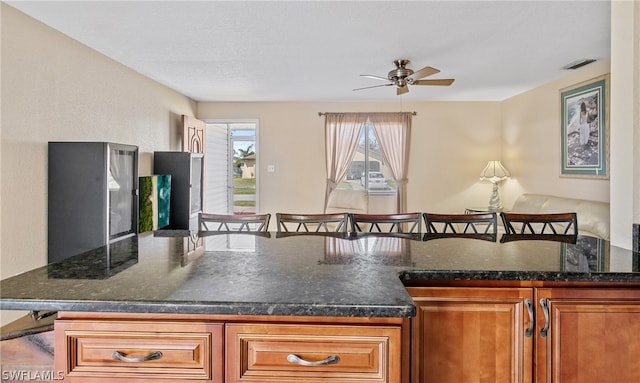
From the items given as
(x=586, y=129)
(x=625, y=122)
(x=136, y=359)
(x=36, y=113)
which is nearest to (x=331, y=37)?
(x=625, y=122)

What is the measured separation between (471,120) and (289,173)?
306 cm

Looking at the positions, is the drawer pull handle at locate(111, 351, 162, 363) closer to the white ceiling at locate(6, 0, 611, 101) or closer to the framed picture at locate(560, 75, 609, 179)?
the white ceiling at locate(6, 0, 611, 101)

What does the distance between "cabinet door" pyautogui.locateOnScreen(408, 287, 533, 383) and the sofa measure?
2.78 m

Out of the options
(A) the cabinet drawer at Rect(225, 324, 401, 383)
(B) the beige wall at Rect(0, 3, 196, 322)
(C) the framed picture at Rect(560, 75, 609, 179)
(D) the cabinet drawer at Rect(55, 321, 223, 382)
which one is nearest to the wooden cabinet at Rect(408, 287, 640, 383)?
(A) the cabinet drawer at Rect(225, 324, 401, 383)

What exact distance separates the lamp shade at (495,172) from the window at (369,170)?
1414mm

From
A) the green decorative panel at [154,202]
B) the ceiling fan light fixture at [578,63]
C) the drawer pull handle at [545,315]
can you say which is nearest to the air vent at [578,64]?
the ceiling fan light fixture at [578,63]

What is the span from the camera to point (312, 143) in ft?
20.7

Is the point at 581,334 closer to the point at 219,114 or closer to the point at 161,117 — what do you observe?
the point at 161,117

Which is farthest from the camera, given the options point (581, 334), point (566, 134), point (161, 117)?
→ point (161, 117)

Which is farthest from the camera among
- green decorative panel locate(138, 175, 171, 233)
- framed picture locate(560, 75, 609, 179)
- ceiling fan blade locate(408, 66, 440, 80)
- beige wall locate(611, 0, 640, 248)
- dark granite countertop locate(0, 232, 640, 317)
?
green decorative panel locate(138, 175, 171, 233)

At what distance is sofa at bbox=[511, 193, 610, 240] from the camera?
139 inches

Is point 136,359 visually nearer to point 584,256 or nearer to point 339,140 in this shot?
point 584,256

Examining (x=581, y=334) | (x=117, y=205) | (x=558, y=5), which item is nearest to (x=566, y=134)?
(x=558, y=5)

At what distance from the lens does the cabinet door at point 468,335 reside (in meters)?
1.32
